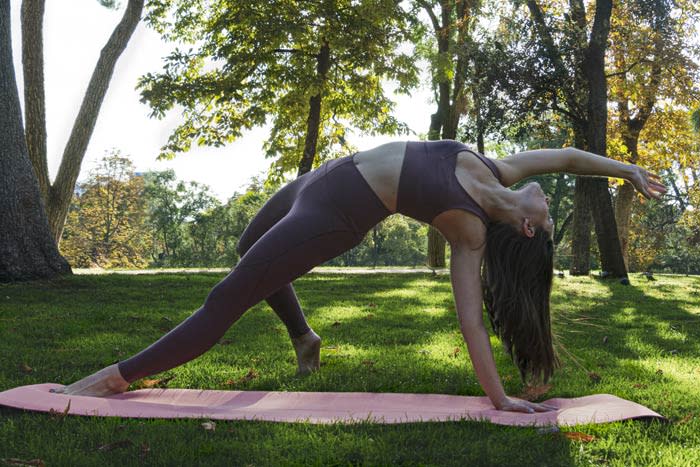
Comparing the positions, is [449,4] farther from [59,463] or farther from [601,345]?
[59,463]

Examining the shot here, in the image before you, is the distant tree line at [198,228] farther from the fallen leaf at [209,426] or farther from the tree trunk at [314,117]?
the fallen leaf at [209,426]

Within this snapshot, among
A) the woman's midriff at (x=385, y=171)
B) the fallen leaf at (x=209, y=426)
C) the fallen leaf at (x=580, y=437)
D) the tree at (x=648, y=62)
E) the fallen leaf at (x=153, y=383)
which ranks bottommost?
the fallen leaf at (x=153, y=383)

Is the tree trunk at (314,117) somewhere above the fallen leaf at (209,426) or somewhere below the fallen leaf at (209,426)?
above

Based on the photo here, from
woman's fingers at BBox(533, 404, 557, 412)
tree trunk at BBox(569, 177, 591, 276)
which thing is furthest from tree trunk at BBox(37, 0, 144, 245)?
tree trunk at BBox(569, 177, 591, 276)

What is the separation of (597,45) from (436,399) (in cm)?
1355

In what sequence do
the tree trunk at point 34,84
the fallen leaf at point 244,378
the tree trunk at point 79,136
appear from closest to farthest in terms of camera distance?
the fallen leaf at point 244,378, the tree trunk at point 34,84, the tree trunk at point 79,136

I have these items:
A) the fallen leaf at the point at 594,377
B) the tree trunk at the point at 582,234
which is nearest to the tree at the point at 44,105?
the fallen leaf at the point at 594,377

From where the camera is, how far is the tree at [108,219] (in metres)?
40.4

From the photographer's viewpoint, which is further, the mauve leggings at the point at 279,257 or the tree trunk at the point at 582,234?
the tree trunk at the point at 582,234

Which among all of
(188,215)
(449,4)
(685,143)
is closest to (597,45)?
(449,4)

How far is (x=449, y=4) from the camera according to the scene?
722 inches

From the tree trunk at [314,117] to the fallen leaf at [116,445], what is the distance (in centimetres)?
1254

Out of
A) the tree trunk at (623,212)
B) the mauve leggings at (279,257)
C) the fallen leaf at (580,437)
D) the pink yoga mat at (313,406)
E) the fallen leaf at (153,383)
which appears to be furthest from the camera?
the tree trunk at (623,212)

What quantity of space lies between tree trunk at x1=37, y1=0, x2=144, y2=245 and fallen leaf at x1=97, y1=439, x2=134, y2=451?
405 inches
